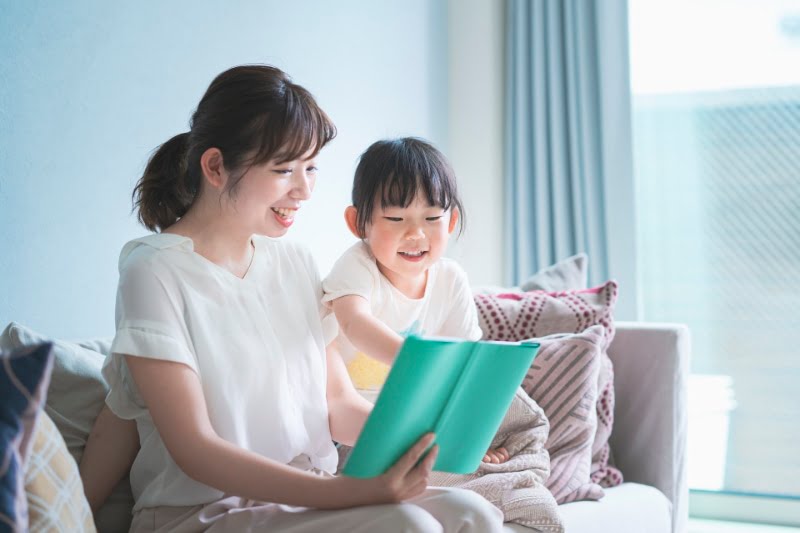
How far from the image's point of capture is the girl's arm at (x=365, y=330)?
153 centimetres

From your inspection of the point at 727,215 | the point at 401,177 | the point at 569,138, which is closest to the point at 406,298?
the point at 401,177

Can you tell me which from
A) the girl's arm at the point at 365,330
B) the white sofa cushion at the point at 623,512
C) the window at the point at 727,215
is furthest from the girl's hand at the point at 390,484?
the window at the point at 727,215

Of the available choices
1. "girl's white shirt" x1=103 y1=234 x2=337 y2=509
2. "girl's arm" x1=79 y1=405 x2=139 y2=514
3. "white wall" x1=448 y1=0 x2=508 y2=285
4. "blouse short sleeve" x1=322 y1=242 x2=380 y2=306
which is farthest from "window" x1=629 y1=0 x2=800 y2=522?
"girl's arm" x1=79 y1=405 x2=139 y2=514

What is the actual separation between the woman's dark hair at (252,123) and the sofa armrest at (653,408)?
3.91 ft

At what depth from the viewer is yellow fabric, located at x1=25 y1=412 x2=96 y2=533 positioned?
3.11 ft

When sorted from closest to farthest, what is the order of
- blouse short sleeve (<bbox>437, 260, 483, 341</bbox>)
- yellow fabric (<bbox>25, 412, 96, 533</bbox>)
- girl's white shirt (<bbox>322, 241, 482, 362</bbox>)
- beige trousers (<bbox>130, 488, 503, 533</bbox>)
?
yellow fabric (<bbox>25, 412, 96, 533</bbox>) → beige trousers (<bbox>130, 488, 503, 533</bbox>) → girl's white shirt (<bbox>322, 241, 482, 362</bbox>) → blouse short sleeve (<bbox>437, 260, 483, 341</bbox>)

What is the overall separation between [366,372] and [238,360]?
1.55 ft

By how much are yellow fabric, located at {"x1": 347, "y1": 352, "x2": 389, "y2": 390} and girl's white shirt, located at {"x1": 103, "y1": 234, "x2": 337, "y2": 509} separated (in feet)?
0.91

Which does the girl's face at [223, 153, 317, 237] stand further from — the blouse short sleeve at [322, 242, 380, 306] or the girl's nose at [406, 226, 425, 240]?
the girl's nose at [406, 226, 425, 240]

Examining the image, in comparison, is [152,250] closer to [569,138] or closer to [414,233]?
[414,233]

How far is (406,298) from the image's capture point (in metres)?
1.79

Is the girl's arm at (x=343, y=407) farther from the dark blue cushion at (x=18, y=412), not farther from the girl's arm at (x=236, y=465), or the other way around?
the dark blue cushion at (x=18, y=412)

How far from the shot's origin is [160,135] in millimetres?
1907

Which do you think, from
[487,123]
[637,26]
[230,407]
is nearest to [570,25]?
[637,26]
